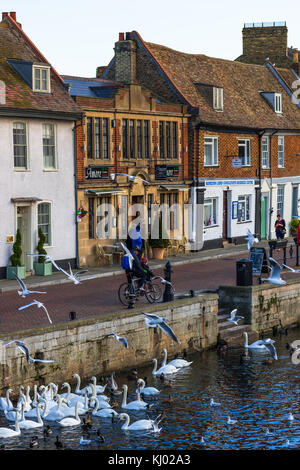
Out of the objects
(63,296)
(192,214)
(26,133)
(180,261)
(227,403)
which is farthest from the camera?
(192,214)

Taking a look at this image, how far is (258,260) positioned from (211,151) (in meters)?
12.8

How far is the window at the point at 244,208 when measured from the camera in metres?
44.0

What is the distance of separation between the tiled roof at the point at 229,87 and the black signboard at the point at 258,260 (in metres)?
11.6

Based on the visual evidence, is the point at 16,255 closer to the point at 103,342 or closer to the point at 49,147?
the point at 49,147

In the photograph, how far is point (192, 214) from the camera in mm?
39906

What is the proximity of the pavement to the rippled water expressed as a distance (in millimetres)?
2812

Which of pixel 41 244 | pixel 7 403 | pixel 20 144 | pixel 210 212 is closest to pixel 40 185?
pixel 20 144

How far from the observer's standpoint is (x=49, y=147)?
1266 inches

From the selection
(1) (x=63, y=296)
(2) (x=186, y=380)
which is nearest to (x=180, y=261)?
(1) (x=63, y=296)

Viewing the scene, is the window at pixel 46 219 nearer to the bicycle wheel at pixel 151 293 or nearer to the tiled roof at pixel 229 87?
the bicycle wheel at pixel 151 293

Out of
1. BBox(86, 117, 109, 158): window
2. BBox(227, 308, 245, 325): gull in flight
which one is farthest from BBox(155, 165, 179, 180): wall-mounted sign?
BBox(227, 308, 245, 325): gull in flight

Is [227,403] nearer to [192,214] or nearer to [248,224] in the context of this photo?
[192,214]

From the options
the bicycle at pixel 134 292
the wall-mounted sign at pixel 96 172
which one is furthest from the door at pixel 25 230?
the bicycle at pixel 134 292
